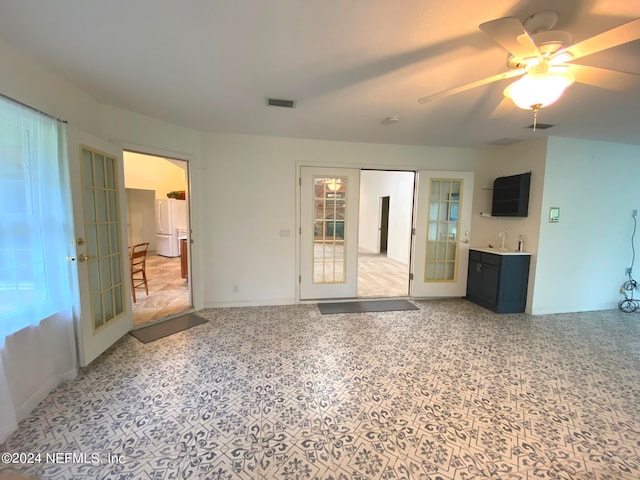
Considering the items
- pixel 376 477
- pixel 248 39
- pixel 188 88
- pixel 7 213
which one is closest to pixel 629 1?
pixel 248 39

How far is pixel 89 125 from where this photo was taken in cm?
268

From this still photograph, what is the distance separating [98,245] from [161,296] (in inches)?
82.8

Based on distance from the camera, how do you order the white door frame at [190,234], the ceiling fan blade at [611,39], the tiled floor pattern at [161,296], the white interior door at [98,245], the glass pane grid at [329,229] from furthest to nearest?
the glass pane grid at [329,229] → the tiled floor pattern at [161,296] → the white door frame at [190,234] → the white interior door at [98,245] → the ceiling fan blade at [611,39]

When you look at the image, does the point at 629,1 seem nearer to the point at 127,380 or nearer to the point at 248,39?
the point at 248,39

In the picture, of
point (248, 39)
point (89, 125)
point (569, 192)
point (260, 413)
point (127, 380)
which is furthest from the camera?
point (569, 192)

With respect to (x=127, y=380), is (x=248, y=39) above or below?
above

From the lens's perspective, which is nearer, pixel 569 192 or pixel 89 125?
pixel 89 125

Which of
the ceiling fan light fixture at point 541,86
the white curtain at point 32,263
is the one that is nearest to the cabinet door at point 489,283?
the ceiling fan light fixture at point 541,86

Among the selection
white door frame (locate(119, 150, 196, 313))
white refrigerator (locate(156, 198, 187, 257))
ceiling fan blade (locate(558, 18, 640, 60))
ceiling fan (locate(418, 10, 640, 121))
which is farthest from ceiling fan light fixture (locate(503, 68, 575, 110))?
white refrigerator (locate(156, 198, 187, 257))

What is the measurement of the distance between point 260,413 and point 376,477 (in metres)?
0.87

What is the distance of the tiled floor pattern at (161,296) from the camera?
12.3 feet

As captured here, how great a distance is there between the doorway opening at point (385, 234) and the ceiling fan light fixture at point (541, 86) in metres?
2.95

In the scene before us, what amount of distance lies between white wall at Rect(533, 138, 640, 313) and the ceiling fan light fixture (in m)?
2.81

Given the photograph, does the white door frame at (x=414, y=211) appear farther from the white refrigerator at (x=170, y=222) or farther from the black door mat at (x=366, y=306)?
the white refrigerator at (x=170, y=222)
